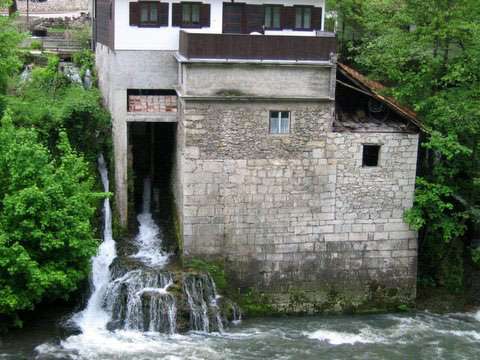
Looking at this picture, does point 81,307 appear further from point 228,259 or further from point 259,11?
point 259,11

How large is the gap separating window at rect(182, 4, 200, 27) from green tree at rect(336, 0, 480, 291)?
5.64 meters

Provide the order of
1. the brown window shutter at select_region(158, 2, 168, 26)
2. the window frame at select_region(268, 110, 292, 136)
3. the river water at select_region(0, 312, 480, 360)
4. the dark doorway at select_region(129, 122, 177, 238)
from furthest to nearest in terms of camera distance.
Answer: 1. the dark doorway at select_region(129, 122, 177, 238)
2. the brown window shutter at select_region(158, 2, 168, 26)
3. the window frame at select_region(268, 110, 292, 136)
4. the river water at select_region(0, 312, 480, 360)

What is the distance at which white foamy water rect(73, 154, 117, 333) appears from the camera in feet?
69.4

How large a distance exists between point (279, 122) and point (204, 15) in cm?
465

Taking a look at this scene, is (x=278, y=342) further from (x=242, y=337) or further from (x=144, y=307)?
(x=144, y=307)

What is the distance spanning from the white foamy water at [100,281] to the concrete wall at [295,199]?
280cm

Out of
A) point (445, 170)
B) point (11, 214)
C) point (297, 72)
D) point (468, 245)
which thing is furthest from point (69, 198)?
point (468, 245)

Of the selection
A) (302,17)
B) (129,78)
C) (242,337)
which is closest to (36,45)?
(129,78)

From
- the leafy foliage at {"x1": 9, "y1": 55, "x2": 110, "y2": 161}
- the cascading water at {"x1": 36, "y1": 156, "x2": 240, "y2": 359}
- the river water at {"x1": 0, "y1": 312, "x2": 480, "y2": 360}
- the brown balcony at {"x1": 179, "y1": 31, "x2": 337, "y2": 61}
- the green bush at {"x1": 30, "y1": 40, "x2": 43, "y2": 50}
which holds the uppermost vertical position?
the green bush at {"x1": 30, "y1": 40, "x2": 43, "y2": 50}

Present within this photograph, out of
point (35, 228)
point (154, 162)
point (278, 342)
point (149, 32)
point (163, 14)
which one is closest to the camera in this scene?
point (35, 228)

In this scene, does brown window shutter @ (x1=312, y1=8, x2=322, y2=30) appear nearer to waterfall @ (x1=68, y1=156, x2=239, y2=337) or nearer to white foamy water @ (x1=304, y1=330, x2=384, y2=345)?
waterfall @ (x1=68, y1=156, x2=239, y2=337)

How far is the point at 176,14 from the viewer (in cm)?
2359

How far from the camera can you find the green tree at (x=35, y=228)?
18984mm

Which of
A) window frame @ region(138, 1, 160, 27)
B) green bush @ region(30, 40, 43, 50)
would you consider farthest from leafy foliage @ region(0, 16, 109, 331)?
green bush @ region(30, 40, 43, 50)
